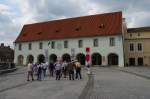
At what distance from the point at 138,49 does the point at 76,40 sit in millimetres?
15449

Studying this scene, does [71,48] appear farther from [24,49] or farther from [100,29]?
[24,49]

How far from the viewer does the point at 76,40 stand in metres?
59.5

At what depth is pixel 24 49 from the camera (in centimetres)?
6862

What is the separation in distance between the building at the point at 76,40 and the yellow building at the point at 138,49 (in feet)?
21.8

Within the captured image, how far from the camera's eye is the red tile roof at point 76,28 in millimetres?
56466

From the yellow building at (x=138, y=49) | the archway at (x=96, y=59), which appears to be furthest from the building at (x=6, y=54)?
the yellow building at (x=138, y=49)

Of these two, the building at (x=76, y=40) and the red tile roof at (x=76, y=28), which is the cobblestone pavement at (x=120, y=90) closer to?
the building at (x=76, y=40)

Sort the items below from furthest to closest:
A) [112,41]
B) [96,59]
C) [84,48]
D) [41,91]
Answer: [84,48], [96,59], [112,41], [41,91]

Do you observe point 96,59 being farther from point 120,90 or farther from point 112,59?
point 120,90

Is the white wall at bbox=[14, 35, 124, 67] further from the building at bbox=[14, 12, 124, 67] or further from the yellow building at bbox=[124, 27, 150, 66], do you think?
the yellow building at bbox=[124, 27, 150, 66]

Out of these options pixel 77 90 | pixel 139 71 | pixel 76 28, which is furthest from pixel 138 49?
pixel 77 90

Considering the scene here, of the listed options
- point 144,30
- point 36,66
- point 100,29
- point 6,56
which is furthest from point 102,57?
point 6,56

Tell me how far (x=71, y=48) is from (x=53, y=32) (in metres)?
8.04

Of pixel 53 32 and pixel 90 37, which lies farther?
pixel 53 32
